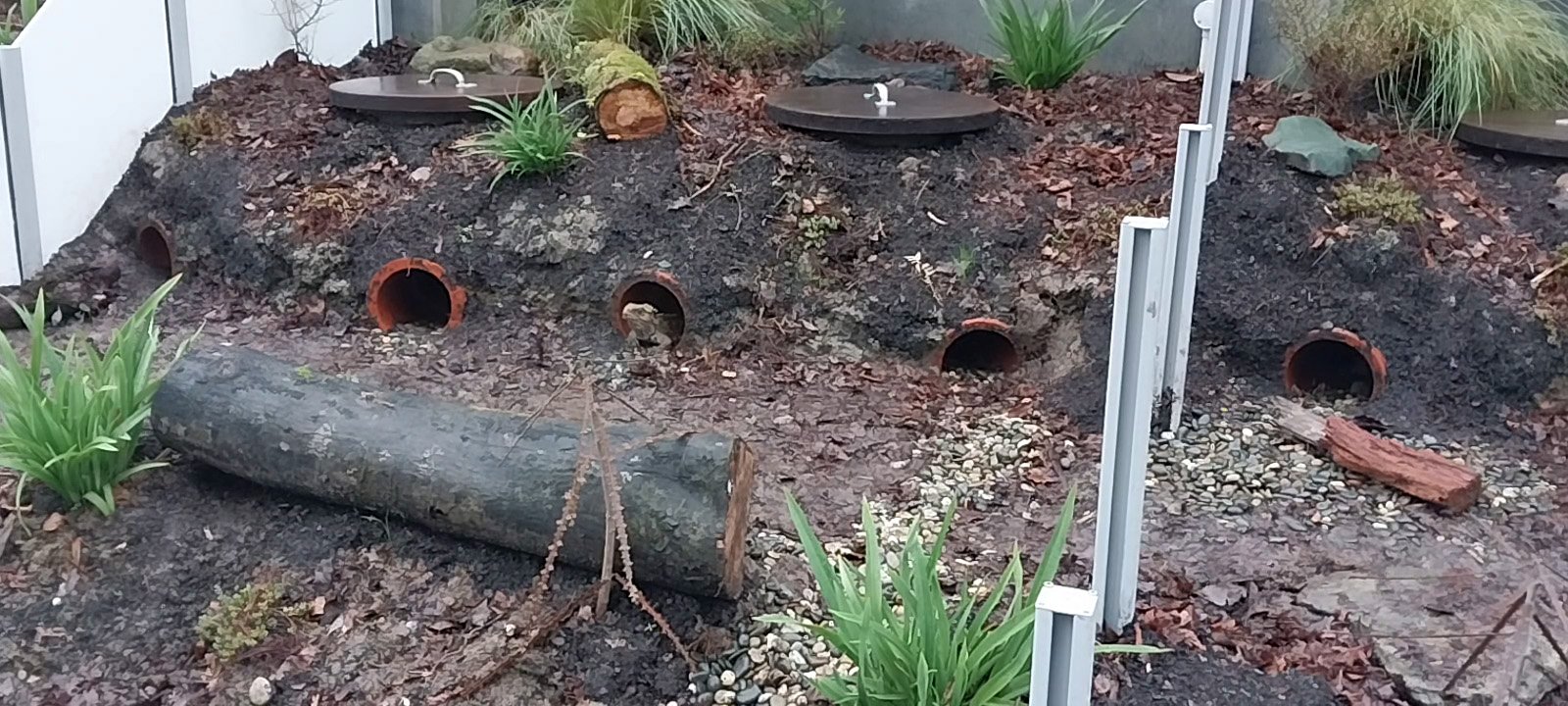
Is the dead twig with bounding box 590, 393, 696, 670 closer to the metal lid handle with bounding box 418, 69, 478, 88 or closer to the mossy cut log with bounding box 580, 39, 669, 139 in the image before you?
the mossy cut log with bounding box 580, 39, 669, 139

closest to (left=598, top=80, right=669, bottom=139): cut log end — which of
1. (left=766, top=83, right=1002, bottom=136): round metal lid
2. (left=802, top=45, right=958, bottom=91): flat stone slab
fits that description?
(left=766, top=83, right=1002, bottom=136): round metal lid

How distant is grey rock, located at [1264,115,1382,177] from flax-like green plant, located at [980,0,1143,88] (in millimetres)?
1223

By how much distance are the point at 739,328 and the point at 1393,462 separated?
6.84ft

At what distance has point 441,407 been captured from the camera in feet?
10.1

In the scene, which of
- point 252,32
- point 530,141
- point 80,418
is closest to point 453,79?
point 530,141

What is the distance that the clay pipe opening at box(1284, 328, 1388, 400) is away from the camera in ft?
12.8

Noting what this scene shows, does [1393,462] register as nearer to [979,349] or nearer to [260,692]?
[979,349]

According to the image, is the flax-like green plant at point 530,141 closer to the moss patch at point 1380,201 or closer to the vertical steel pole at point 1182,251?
the vertical steel pole at point 1182,251

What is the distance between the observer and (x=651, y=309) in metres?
4.43

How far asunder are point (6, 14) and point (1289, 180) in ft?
18.5

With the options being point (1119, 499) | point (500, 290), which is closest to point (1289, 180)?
point (1119, 499)

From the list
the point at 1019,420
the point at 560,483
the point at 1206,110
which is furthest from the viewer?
the point at 1019,420

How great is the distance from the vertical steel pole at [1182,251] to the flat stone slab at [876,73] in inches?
85.1

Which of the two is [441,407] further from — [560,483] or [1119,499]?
[1119,499]
